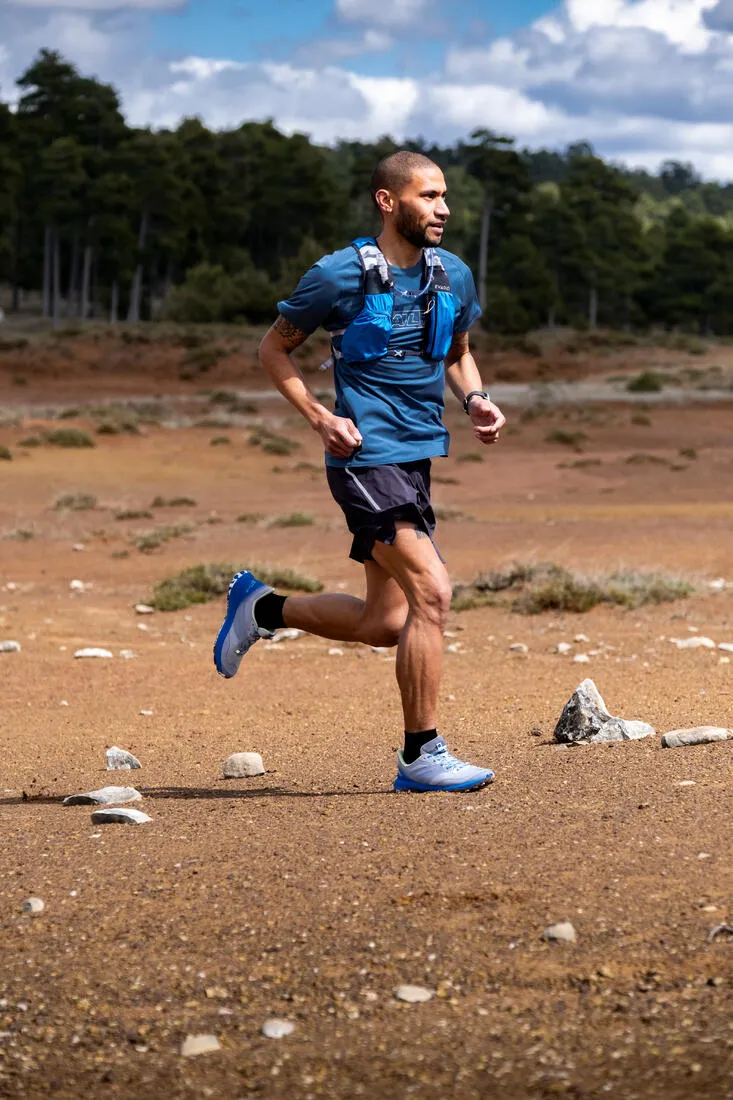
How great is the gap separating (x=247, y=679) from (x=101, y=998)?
4.98 m

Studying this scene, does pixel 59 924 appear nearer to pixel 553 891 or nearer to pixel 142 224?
pixel 553 891

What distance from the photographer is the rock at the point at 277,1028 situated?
2740 millimetres

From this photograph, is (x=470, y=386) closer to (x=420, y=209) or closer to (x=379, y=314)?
(x=379, y=314)

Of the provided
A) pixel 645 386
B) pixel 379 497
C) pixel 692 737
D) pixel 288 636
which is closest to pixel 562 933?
pixel 379 497

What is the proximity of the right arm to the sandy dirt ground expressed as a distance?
1.10 meters

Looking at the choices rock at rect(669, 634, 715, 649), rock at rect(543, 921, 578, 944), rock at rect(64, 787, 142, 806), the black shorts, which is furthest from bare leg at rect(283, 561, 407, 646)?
rock at rect(669, 634, 715, 649)

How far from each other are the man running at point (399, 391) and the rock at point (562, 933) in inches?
52.2

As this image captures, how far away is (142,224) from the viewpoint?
204ft

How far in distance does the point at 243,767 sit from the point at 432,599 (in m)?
1.34

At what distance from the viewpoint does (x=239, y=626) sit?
511cm

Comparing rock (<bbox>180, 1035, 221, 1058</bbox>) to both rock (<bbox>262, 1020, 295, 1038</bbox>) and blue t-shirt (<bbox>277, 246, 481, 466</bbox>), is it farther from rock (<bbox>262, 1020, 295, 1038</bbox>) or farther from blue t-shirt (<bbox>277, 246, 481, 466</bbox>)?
blue t-shirt (<bbox>277, 246, 481, 466</bbox>)

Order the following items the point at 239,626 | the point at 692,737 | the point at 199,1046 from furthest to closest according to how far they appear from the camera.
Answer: the point at 239,626 < the point at 692,737 < the point at 199,1046

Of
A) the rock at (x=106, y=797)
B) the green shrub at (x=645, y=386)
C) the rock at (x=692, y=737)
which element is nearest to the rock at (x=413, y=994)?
the rock at (x=106, y=797)

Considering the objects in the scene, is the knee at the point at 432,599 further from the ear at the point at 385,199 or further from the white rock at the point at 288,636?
the white rock at the point at 288,636
